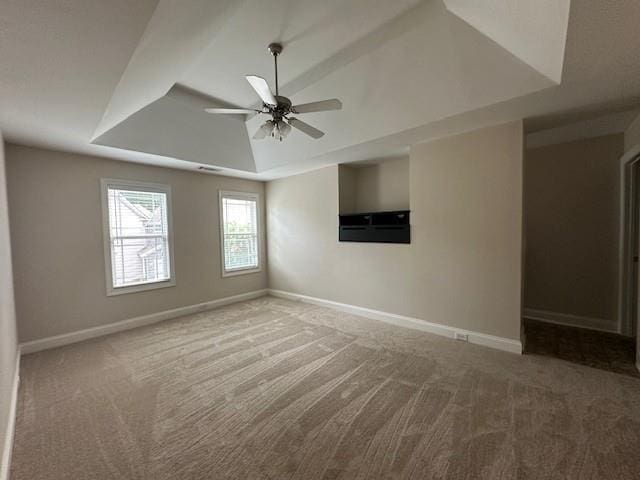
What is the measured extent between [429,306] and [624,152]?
3.10 metres

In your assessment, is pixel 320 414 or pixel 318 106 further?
pixel 318 106

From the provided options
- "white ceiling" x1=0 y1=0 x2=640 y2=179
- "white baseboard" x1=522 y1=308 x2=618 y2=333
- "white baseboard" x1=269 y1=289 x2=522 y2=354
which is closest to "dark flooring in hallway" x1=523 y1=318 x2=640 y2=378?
"white baseboard" x1=522 y1=308 x2=618 y2=333

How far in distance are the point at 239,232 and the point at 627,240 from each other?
19.6ft

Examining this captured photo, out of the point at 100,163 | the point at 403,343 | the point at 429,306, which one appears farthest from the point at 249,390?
the point at 100,163

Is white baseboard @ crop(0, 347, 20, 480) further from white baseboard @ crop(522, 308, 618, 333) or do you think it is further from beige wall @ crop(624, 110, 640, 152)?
beige wall @ crop(624, 110, 640, 152)

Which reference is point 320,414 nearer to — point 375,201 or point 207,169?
point 375,201

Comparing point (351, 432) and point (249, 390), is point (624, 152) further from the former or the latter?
point (249, 390)

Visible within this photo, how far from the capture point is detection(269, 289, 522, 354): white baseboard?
116 inches

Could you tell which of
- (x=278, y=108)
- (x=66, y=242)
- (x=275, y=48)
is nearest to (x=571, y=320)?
(x=278, y=108)

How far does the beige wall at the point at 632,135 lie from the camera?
280 cm

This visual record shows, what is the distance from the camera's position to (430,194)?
11.4 feet

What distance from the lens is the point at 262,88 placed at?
201 cm

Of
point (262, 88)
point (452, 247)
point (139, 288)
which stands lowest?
point (139, 288)

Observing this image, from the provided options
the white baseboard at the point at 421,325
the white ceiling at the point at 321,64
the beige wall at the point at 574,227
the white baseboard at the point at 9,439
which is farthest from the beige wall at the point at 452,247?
the white baseboard at the point at 9,439
